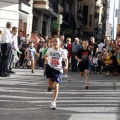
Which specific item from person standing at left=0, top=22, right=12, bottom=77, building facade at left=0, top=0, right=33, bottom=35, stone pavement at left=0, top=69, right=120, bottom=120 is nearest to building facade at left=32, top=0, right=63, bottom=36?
building facade at left=0, top=0, right=33, bottom=35

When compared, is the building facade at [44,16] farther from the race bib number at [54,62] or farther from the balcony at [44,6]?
the race bib number at [54,62]

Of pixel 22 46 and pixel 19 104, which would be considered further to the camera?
pixel 22 46

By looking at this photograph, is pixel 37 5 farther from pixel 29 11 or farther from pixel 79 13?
pixel 79 13

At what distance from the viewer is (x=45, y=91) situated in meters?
13.4

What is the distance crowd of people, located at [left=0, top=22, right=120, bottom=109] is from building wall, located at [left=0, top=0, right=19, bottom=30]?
6.25 feet

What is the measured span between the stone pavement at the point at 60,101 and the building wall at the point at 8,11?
1098 centimetres

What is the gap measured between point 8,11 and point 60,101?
16.0 meters

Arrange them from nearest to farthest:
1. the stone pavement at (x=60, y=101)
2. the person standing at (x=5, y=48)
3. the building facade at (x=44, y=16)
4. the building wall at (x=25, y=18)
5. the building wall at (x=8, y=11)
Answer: the stone pavement at (x=60, y=101)
the person standing at (x=5, y=48)
the building wall at (x=8, y=11)
the building wall at (x=25, y=18)
the building facade at (x=44, y=16)

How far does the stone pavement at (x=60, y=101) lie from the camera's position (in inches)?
366

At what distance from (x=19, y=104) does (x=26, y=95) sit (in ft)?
5.44

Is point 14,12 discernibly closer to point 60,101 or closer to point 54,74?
point 60,101

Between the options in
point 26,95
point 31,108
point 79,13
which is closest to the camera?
point 31,108

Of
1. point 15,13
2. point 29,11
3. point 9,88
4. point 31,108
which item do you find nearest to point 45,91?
point 9,88

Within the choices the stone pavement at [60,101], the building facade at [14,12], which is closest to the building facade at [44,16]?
the building facade at [14,12]
